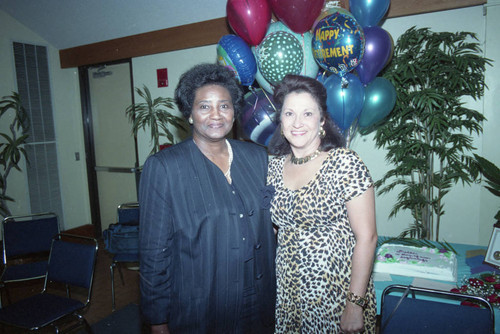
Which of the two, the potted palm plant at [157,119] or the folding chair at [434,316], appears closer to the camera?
the folding chair at [434,316]

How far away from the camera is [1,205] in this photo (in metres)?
3.78

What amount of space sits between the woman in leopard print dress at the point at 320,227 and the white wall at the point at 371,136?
175 cm

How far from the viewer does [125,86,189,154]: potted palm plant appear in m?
3.80

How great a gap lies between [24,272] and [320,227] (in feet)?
8.87

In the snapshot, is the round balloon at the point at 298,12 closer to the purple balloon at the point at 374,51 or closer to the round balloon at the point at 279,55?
the round balloon at the point at 279,55

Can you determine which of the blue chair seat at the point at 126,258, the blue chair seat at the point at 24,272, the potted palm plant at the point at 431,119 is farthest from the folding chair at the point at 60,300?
the potted palm plant at the point at 431,119

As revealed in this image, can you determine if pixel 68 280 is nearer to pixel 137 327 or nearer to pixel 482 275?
pixel 137 327

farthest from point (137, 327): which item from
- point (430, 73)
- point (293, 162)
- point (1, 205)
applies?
point (430, 73)

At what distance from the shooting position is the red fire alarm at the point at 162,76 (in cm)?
402

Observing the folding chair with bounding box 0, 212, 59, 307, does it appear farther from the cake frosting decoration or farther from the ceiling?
the cake frosting decoration

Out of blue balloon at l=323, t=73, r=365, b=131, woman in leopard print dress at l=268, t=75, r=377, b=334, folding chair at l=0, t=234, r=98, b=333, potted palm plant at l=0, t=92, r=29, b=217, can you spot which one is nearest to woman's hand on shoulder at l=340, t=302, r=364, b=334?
woman in leopard print dress at l=268, t=75, r=377, b=334

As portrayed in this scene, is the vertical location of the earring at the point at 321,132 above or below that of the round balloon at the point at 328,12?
below

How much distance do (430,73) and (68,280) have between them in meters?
3.06

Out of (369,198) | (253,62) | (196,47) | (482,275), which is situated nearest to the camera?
(369,198)
